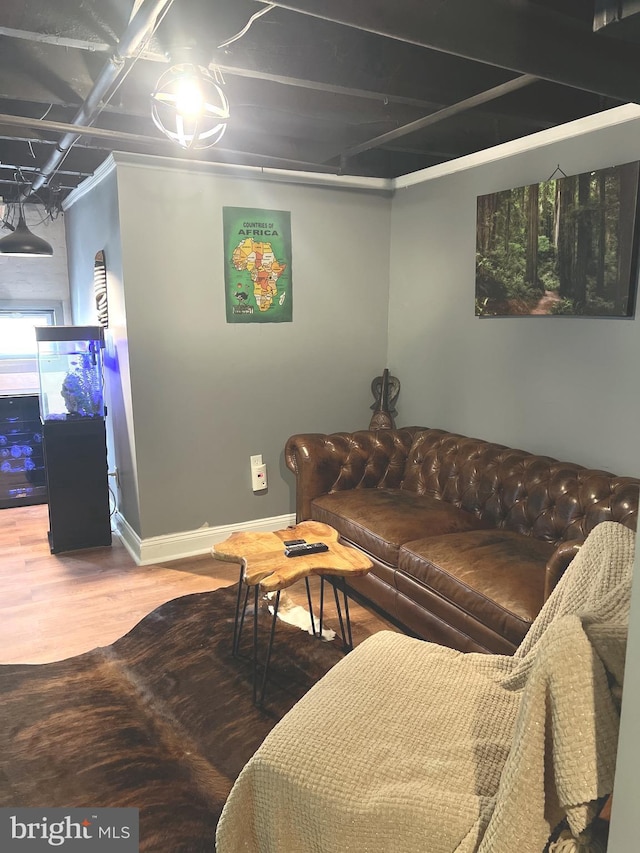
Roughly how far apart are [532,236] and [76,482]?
300 cm

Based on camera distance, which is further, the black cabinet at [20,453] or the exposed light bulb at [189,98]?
the black cabinet at [20,453]

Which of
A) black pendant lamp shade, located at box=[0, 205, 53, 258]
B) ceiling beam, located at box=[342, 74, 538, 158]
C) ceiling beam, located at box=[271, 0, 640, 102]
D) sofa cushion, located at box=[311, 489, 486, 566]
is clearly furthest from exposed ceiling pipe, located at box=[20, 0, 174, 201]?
sofa cushion, located at box=[311, 489, 486, 566]

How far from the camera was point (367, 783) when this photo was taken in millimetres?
1302

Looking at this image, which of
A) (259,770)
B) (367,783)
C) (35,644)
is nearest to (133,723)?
(35,644)

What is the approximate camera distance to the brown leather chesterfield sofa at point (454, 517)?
2402mm

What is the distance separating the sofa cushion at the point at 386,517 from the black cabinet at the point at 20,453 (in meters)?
2.72

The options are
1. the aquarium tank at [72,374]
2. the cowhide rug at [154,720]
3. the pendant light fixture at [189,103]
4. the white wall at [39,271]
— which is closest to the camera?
the cowhide rug at [154,720]

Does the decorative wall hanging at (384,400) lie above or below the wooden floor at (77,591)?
above

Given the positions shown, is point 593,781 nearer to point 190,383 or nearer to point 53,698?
point 53,698

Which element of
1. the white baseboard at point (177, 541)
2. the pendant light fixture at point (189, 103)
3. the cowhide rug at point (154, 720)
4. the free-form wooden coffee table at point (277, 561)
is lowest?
the cowhide rug at point (154, 720)

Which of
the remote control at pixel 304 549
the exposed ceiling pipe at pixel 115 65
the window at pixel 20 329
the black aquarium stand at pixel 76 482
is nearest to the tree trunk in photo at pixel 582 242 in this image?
the remote control at pixel 304 549

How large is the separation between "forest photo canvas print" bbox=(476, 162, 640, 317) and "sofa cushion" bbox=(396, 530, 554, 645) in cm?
115

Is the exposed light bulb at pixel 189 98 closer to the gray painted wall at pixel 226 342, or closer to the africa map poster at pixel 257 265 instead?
the gray painted wall at pixel 226 342

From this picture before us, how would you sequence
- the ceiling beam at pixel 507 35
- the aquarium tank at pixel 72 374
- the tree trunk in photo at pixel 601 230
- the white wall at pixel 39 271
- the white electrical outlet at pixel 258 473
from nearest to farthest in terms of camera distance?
the ceiling beam at pixel 507 35 → the tree trunk in photo at pixel 601 230 → the aquarium tank at pixel 72 374 → the white electrical outlet at pixel 258 473 → the white wall at pixel 39 271
